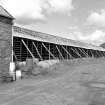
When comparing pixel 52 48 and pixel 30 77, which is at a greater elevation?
pixel 52 48

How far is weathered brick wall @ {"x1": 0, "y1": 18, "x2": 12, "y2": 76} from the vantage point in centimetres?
1399

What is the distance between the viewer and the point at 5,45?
47.3 ft

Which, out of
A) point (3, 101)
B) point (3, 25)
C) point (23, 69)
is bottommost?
point (3, 101)

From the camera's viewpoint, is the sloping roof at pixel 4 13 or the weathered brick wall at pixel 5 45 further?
the sloping roof at pixel 4 13

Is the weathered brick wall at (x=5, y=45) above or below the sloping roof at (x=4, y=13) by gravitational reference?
below

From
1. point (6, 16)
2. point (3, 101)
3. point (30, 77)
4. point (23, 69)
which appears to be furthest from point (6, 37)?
point (3, 101)

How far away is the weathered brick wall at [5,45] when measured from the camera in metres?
14.0

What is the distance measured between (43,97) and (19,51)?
1312cm

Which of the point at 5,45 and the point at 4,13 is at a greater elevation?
the point at 4,13

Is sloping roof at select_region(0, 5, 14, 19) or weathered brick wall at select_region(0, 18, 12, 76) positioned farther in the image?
sloping roof at select_region(0, 5, 14, 19)

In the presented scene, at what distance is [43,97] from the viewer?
8.15 m

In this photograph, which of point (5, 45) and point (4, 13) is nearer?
point (5, 45)

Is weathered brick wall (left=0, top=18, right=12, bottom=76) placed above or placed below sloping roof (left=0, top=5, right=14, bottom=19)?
below

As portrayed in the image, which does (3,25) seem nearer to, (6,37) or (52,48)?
(6,37)
